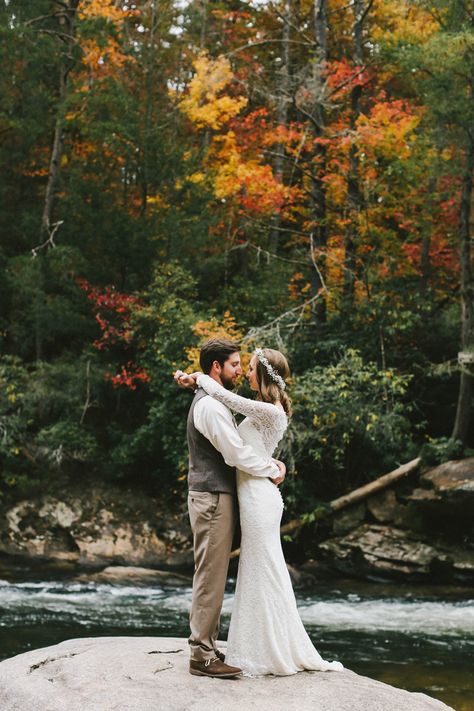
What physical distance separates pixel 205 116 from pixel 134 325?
193 inches

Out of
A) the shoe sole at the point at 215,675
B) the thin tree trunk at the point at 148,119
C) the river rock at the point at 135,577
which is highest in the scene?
the thin tree trunk at the point at 148,119

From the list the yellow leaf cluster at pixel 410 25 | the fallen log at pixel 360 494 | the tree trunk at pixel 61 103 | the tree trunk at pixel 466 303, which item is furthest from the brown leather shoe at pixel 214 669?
the tree trunk at pixel 61 103

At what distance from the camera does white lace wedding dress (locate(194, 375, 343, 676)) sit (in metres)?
4.53

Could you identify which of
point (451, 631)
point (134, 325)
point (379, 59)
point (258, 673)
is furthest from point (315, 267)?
point (258, 673)

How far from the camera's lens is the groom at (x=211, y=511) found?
445cm

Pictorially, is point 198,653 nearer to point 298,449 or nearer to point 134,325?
point 298,449

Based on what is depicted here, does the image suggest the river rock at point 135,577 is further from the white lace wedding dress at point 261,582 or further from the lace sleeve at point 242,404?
the lace sleeve at point 242,404

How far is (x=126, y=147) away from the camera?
16359 millimetres

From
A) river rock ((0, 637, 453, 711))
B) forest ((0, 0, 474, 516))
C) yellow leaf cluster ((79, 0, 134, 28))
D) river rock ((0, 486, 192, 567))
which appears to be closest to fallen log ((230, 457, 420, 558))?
forest ((0, 0, 474, 516))

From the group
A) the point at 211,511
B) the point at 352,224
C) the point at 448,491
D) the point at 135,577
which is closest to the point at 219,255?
the point at 352,224

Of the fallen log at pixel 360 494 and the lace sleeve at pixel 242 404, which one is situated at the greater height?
the lace sleeve at pixel 242 404

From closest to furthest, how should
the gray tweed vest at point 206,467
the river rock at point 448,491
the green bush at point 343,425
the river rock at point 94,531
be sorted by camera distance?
the gray tweed vest at point 206,467 → the river rock at point 448,491 → the green bush at point 343,425 → the river rock at point 94,531

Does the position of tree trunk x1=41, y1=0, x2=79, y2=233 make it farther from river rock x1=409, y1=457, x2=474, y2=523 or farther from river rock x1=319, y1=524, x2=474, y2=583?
river rock x1=409, y1=457, x2=474, y2=523

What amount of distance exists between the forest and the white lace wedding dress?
25.3ft
